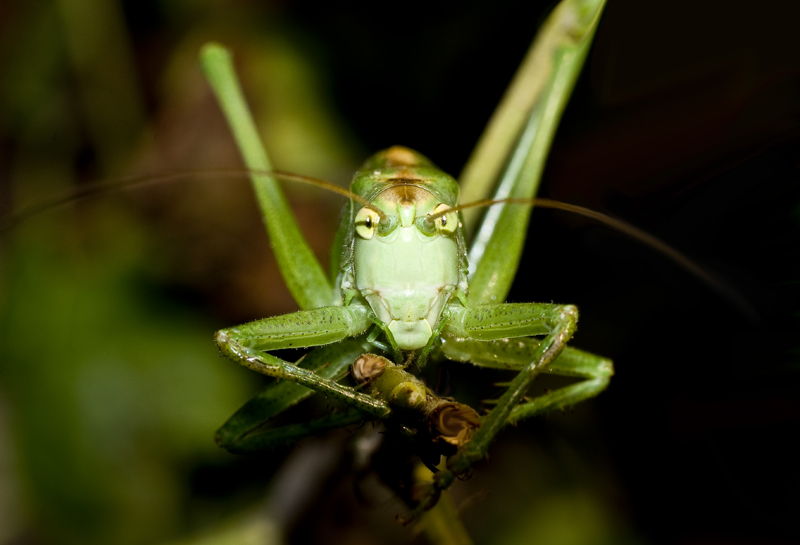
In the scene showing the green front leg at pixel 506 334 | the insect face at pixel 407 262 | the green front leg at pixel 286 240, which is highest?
the green front leg at pixel 286 240

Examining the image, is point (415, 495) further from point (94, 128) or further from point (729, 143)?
point (94, 128)

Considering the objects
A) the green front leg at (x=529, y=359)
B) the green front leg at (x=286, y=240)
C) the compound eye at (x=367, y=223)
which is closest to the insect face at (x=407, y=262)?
the compound eye at (x=367, y=223)

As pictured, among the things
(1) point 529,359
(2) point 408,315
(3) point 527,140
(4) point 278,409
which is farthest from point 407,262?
(3) point 527,140

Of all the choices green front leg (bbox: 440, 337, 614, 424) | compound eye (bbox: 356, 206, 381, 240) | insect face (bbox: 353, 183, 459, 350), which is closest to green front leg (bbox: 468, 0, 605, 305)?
green front leg (bbox: 440, 337, 614, 424)

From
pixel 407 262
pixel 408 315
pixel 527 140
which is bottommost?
pixel 408 315

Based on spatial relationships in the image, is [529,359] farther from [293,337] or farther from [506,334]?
[293,337]

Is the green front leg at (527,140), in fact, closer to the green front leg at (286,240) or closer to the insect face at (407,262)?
the insect face at (407,262)

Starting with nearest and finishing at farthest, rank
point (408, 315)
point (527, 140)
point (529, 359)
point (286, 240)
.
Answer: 1. point (408, 315)
2. point (529, 359)
3. point (286, 240)
4. point (527, 140)
